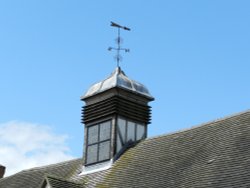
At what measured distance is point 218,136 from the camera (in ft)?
68.9

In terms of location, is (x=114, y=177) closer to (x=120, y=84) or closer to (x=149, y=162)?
(x=149, y=162)

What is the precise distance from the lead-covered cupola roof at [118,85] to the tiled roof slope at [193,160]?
281 centimetres

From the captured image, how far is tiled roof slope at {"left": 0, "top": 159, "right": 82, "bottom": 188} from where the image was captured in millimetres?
26755

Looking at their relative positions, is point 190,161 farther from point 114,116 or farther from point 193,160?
point 114,116

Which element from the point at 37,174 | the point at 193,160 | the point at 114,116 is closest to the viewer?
the point at 193,160

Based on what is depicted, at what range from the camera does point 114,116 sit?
83.3ft

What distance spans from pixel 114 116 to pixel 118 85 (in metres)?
1.32

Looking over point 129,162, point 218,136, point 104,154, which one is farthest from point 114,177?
point 218,136

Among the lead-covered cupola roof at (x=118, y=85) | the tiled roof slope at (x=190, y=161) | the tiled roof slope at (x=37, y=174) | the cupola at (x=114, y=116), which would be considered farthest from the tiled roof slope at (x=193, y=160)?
the tiled roof slope at (x=37, y=174)

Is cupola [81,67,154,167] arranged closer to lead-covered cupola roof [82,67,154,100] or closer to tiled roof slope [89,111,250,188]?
lead-covered cupola roof [82,67,154,100]

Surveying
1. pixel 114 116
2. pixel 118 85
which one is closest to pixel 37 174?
pixel 114 116

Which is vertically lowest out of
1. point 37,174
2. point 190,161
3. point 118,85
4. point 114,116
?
point 190,161

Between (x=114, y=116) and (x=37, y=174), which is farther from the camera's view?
(x=37, y=174)

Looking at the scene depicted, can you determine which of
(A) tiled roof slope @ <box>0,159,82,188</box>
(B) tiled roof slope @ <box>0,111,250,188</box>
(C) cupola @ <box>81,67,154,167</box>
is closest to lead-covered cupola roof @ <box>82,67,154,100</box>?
(C) cupola @ <box>81,67,154,167</box>
